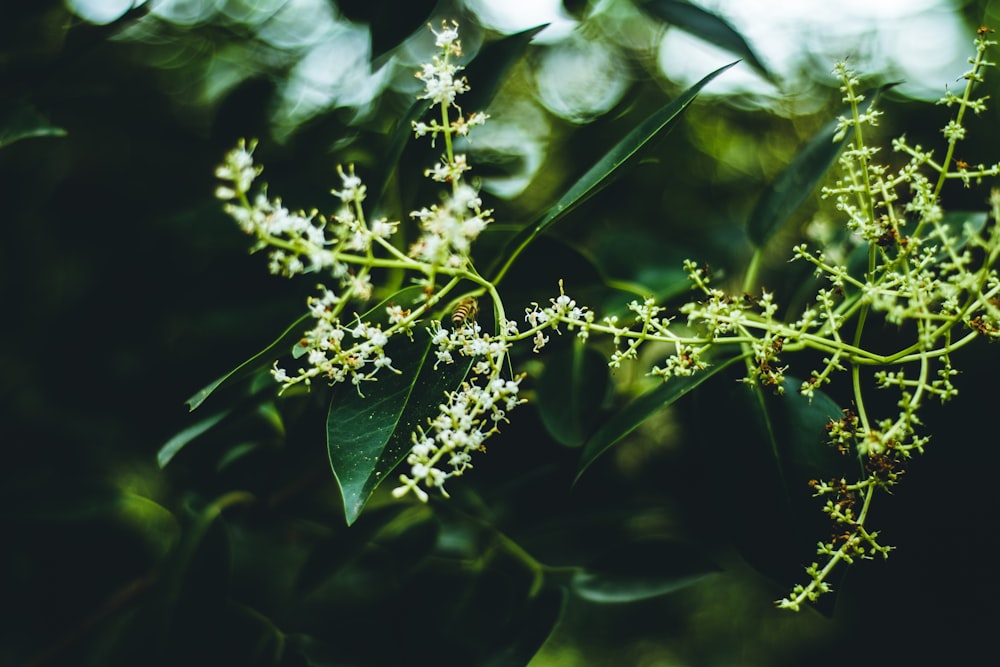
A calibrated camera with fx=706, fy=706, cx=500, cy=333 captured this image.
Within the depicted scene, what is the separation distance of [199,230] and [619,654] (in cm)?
228

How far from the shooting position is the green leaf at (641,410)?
1034 millimetres

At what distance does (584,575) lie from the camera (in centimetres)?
152

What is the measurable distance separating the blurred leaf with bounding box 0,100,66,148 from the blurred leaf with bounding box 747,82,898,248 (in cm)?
124

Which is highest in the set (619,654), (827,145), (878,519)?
(827,145)

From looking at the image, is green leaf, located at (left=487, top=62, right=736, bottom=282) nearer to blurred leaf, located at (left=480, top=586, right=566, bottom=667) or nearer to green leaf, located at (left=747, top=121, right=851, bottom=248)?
green leaf, located at (left=747, top=121, right=851, bottom=248)

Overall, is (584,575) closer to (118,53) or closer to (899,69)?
(118,53)

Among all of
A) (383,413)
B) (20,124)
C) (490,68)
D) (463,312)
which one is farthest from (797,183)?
(20,124)

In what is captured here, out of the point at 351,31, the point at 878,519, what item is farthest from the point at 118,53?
the point at 878,519

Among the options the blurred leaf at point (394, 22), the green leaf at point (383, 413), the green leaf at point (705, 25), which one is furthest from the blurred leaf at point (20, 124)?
the green leaf at point (705, 25)

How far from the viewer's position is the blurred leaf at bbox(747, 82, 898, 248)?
122 cm

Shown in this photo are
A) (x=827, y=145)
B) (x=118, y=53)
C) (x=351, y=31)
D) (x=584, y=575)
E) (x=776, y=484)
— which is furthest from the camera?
(x=351, y=31)

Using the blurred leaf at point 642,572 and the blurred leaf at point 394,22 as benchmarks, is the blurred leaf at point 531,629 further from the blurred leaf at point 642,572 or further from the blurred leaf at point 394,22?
the blurred leaf at point 394,22

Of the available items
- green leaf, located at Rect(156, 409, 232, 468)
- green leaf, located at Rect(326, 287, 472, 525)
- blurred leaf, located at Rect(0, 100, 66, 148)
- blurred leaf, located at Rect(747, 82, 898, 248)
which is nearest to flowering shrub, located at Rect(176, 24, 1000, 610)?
green leaf, located at Rect(326, 287, 472, 525)

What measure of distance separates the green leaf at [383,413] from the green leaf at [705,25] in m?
0.75
